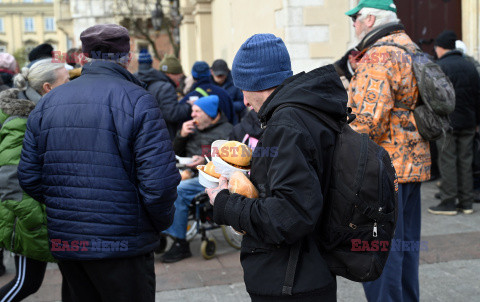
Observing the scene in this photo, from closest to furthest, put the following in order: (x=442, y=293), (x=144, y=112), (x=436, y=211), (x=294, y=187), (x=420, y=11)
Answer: (x=294, y=187) < (x=144, y=112) < (x=442, y=293) < (x=436, y=211) < (x=420, y=11)

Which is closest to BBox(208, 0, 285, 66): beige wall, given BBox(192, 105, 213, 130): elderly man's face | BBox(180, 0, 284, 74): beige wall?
BBox(180, 0, 284, 74): beige wall

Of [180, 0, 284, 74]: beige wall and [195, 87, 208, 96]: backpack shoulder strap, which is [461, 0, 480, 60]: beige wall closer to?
[180, 0, 284, 74]: beige wall

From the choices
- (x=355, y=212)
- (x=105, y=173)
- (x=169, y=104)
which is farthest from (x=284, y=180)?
(x=169, y=104)

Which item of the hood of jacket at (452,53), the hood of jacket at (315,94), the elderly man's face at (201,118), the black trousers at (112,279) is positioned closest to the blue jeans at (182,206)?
the elderly man's face at (201,118)

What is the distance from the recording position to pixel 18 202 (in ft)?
10.8

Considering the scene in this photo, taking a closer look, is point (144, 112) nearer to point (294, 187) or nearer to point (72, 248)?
point (72, 248)

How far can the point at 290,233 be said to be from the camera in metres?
2.04

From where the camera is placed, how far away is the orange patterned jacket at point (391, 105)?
332 centimetres

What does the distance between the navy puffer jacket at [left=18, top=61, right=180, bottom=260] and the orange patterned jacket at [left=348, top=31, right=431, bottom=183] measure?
128cm

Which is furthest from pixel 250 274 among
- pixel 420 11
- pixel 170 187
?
pixel 420 11

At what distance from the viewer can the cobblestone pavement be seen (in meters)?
4.40

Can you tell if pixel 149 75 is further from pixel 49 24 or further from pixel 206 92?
pixel 49 24

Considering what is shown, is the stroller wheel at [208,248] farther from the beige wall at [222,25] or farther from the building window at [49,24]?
the building window at [49,24]

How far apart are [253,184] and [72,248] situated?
39.9 inches
